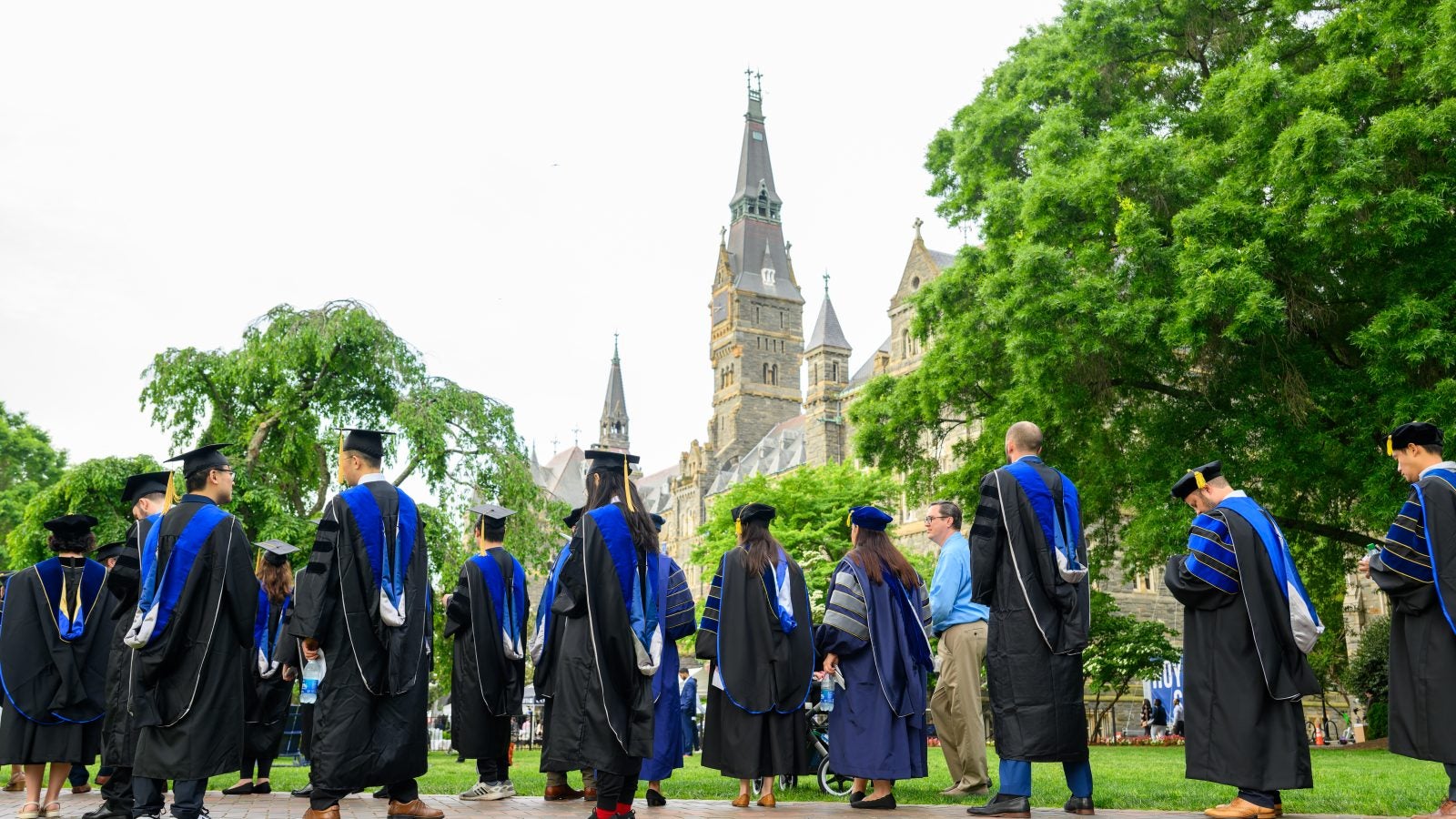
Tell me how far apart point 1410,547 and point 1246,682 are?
115cm

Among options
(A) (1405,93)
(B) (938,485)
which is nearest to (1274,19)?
(A) (1405,93)

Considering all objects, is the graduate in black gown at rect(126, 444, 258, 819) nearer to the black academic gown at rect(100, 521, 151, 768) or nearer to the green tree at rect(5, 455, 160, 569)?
the black academic gown at rect(100, 521, 151, 768)

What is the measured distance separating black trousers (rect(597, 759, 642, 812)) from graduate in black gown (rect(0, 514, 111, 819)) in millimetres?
3932

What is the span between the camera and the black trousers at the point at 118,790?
7.14 meters

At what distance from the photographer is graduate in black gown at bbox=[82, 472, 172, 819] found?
23.2ft

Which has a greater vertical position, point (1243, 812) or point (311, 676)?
point (311, 676)

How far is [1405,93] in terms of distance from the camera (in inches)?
626

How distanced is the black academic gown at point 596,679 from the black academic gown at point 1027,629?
2049mm

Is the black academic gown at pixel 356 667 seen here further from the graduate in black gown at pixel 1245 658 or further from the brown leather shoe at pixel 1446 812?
the brown leather shoe at pixel 1446 812

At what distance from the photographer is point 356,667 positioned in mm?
6883

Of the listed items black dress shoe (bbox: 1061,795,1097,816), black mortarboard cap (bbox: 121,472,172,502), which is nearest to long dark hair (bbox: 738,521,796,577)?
black dress shoe (bbox: 1061,795,1097,816)

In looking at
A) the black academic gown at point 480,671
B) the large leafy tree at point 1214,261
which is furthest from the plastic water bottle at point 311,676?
the large leafy tree at point 1214,261

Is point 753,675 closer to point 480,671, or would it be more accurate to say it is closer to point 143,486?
point 480,671

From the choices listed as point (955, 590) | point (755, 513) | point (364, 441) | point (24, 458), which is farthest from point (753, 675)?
point (24, 458)
